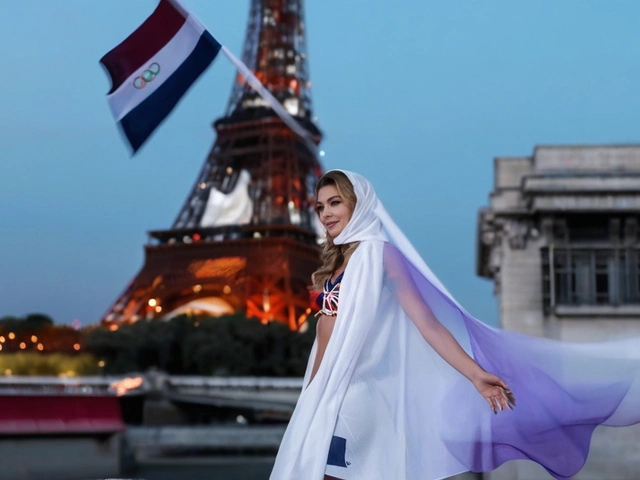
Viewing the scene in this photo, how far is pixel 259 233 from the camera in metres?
61.4

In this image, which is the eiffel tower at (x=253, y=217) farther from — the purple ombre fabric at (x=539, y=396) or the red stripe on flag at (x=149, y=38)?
the purple ombre fabric at (x=539, y=396)

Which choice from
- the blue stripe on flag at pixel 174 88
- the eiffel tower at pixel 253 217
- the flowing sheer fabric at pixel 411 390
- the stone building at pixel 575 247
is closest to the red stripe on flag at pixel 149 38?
the blue stripe on flag at pixel 174 88

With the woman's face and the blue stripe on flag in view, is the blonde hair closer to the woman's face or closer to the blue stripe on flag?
the woman's face

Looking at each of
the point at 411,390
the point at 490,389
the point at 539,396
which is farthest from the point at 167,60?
the point at 490,389

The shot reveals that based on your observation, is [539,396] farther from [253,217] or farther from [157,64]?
[253,217]

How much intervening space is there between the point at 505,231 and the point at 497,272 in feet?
13.3

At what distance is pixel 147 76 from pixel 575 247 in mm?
16711

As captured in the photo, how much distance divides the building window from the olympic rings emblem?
16032 millimetres

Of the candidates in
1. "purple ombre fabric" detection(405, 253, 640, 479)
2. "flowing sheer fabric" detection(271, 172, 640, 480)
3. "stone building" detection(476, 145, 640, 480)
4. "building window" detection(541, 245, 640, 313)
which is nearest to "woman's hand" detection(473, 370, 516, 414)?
"flowing sheer fabric" detection(271, 172, 640, 480)

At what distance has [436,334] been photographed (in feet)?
13.2

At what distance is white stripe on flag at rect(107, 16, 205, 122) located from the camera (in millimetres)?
8492

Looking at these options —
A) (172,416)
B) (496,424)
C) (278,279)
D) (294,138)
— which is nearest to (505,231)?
(496,424)

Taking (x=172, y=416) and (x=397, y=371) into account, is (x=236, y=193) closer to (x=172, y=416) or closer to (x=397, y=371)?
(x=172, y=416)

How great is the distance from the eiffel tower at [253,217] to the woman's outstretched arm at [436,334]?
5131 centimetres
